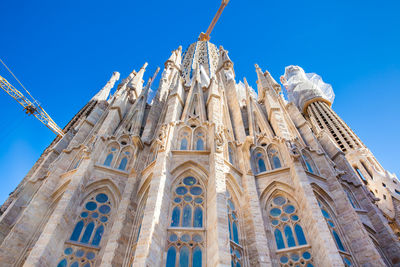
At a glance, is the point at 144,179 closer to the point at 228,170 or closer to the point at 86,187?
the point at 86,187

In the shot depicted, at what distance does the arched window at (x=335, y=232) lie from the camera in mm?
10340

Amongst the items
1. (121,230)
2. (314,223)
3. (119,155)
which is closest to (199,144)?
(119,155)

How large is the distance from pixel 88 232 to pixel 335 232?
29.6 feet

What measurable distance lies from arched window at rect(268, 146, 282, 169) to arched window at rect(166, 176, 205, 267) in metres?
3.96

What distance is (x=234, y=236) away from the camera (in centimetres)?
1066

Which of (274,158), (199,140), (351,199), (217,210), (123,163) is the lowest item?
(217,210)

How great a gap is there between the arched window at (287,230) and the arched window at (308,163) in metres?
2.24

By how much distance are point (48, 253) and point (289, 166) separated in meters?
9.50

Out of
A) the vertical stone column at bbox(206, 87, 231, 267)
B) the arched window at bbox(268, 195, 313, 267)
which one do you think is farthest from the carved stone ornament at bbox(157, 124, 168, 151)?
the arched window at bbox(268, 195, 313, 267)

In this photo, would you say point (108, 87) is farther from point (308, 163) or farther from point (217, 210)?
point (217, 210)

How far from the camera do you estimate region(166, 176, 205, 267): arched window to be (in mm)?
9305

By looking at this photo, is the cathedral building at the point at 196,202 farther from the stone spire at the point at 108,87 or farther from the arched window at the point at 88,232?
the stone spire at the point at 108,87

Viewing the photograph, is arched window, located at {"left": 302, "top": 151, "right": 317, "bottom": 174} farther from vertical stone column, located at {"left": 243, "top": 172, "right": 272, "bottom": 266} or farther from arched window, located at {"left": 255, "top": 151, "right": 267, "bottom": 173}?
vertical stone column, located at {"left": 243, "top": 172, "right": 272, "bottom": 266}

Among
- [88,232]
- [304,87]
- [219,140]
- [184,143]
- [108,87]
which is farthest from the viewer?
[304,87]
